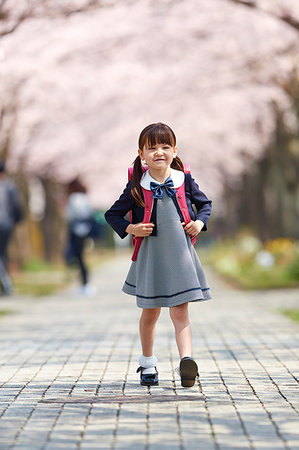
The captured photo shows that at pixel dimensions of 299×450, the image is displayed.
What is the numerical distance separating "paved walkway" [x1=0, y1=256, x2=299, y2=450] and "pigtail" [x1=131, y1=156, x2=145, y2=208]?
1.20 meters

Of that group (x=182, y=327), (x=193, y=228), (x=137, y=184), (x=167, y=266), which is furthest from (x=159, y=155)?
(x=182, y=327)

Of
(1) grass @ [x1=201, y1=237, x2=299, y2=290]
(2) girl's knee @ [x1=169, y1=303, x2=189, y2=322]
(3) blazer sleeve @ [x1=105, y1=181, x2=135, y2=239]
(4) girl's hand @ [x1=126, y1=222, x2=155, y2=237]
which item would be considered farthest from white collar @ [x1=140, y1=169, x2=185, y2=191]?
(1) grass @ [x1=201, y1=237, x2=299, y2=290]

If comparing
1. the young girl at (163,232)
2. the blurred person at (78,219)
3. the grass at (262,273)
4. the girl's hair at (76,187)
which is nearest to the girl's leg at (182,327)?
the young girl at (163,232)

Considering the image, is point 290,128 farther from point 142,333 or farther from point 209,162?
point 142,333

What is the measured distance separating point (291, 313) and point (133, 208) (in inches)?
217

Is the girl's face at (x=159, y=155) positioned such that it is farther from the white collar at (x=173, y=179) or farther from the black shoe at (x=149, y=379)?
the black shoe at (x=149, y=379)

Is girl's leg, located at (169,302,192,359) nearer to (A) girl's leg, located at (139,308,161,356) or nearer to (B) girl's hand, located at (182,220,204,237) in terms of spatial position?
(A) girl's leg, located at (139,308,161,356)

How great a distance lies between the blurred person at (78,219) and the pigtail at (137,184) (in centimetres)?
887

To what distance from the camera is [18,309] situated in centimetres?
1254

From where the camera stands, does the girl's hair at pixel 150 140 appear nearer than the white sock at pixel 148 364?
Yes

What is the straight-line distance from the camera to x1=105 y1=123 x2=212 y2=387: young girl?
5.59 meters

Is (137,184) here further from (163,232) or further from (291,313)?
(291,313)

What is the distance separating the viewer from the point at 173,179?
5.72m

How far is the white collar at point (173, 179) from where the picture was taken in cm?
570
